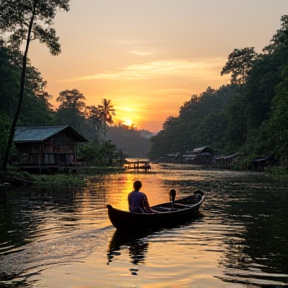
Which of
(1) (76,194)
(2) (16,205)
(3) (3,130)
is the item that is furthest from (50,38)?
(2) (16,205)

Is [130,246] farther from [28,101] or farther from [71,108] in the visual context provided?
[71,108]

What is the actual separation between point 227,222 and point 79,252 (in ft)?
25.0

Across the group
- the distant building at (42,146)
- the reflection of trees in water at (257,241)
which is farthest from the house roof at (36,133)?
the reflection of trees in water at (257,241)

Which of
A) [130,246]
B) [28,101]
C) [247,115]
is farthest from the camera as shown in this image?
[247,115]

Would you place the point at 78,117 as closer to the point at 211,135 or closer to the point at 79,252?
the point at 211,135

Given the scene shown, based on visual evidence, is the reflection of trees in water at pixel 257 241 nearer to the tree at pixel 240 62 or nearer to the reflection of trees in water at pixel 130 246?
Answer: the reflection of trees in water at pixel 130 246

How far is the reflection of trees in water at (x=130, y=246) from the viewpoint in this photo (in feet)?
35.8

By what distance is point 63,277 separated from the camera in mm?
8984

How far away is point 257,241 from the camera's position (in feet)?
42.5

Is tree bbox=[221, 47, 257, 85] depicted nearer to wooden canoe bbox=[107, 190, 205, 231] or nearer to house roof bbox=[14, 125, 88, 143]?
house roof bbox=[14, 125, 88, 143]

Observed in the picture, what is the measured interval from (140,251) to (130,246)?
760 mm

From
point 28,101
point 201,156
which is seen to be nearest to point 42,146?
point 28,101

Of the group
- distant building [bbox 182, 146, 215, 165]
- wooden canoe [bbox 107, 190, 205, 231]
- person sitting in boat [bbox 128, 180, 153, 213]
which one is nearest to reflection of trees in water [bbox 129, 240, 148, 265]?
wooden canoe [bbox 107, 190, 205, 231]

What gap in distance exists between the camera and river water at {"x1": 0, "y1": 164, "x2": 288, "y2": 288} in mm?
8875
